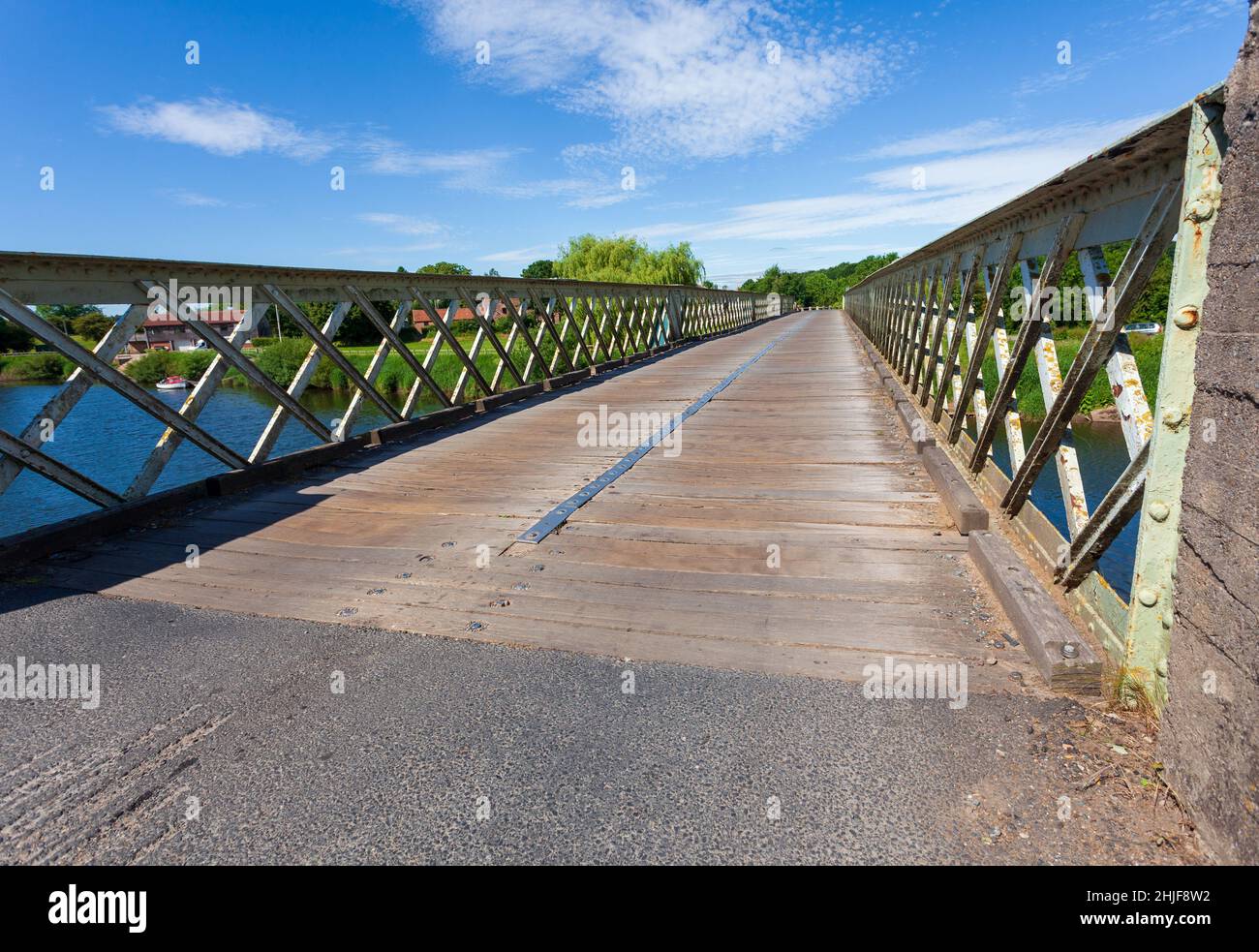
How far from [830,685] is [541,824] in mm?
1115

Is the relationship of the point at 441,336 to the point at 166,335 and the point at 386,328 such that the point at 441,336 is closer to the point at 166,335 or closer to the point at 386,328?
the point at 386,328

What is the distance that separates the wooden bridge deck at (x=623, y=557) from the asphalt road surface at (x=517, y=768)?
0.28 meters

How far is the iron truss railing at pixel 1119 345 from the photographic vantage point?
1.86 meters

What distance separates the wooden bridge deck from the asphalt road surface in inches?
10.9

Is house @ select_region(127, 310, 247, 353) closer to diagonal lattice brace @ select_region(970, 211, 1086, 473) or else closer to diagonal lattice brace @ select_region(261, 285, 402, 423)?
diagonal lattice brace @ select_region(261, 285, 402, 423)

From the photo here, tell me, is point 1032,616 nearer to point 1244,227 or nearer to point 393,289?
point 1244,227

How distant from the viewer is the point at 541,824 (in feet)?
5.75

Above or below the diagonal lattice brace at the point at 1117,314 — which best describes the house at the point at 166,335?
above

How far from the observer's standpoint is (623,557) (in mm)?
3639

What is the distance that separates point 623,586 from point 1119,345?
220cm

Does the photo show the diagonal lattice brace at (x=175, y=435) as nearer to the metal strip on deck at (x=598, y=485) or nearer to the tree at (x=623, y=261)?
the metal strip on deck at (x=598, y=485)

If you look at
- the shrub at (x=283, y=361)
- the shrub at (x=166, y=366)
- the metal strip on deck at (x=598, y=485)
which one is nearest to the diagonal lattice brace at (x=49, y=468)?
the metal strip on deck at (x=598, y=485)

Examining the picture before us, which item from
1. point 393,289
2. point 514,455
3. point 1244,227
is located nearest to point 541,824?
point 1244,227
